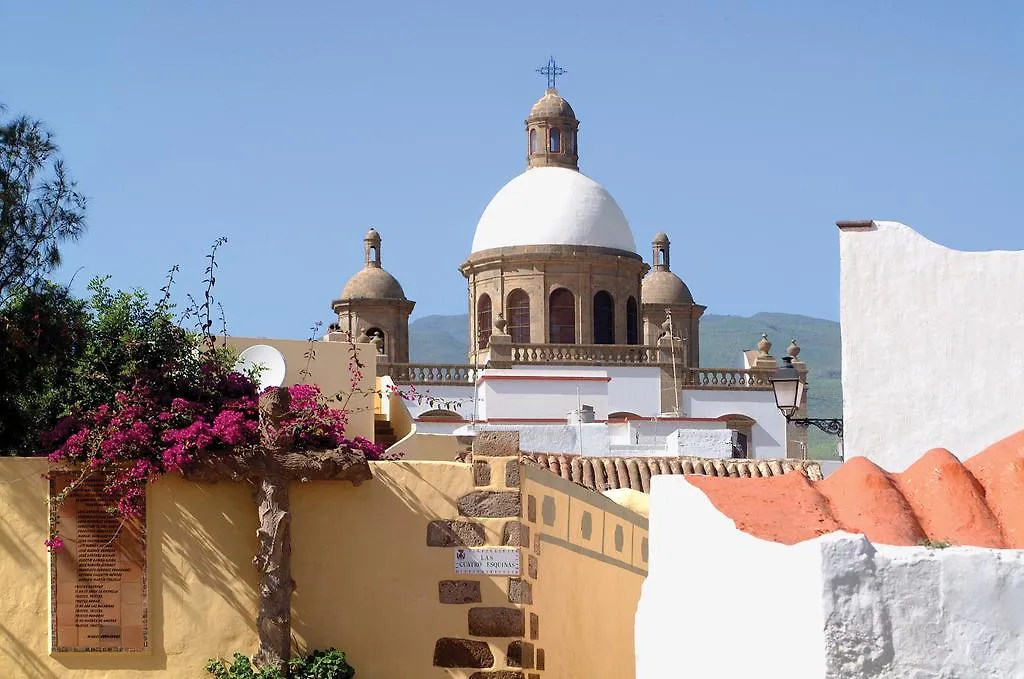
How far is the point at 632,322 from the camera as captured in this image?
156ft

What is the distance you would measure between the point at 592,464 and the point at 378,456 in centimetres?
819

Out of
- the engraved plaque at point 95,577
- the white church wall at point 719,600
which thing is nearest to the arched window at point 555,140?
the engraved plaque at point 95,577

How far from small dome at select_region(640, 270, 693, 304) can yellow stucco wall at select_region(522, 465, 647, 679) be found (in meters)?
40.9

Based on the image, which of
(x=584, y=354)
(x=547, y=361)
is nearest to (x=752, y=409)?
(x=584, y=354)

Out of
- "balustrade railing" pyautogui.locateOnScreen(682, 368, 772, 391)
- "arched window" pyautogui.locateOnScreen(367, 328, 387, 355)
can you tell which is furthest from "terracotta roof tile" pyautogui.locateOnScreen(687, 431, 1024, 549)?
"arched window" pyautogui.locateOnScreen(367, 328, 387, 355)

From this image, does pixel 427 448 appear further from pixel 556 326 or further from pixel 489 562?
pixel 556 326

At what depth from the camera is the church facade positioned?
4416 centimetres

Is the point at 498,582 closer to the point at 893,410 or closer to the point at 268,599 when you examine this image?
the point at 268,599

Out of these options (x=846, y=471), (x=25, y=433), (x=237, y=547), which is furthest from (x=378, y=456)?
(x=846, y=471)

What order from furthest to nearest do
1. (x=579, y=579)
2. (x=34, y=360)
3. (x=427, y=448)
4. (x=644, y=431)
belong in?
1. (x=644, y=431)
2. (x=427, y=448)
3. (x=34, y=360)
4. (x=579, y=579)

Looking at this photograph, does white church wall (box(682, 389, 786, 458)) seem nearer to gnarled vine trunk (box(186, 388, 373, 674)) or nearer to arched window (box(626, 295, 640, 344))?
arched window (box(626, 295, 640, 344))

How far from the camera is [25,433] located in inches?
517

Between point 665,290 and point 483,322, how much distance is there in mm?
8364

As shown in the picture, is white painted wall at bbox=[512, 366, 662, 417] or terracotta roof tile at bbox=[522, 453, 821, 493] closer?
terracotta roof tile at bbox=[522, 453, 821, 493]
